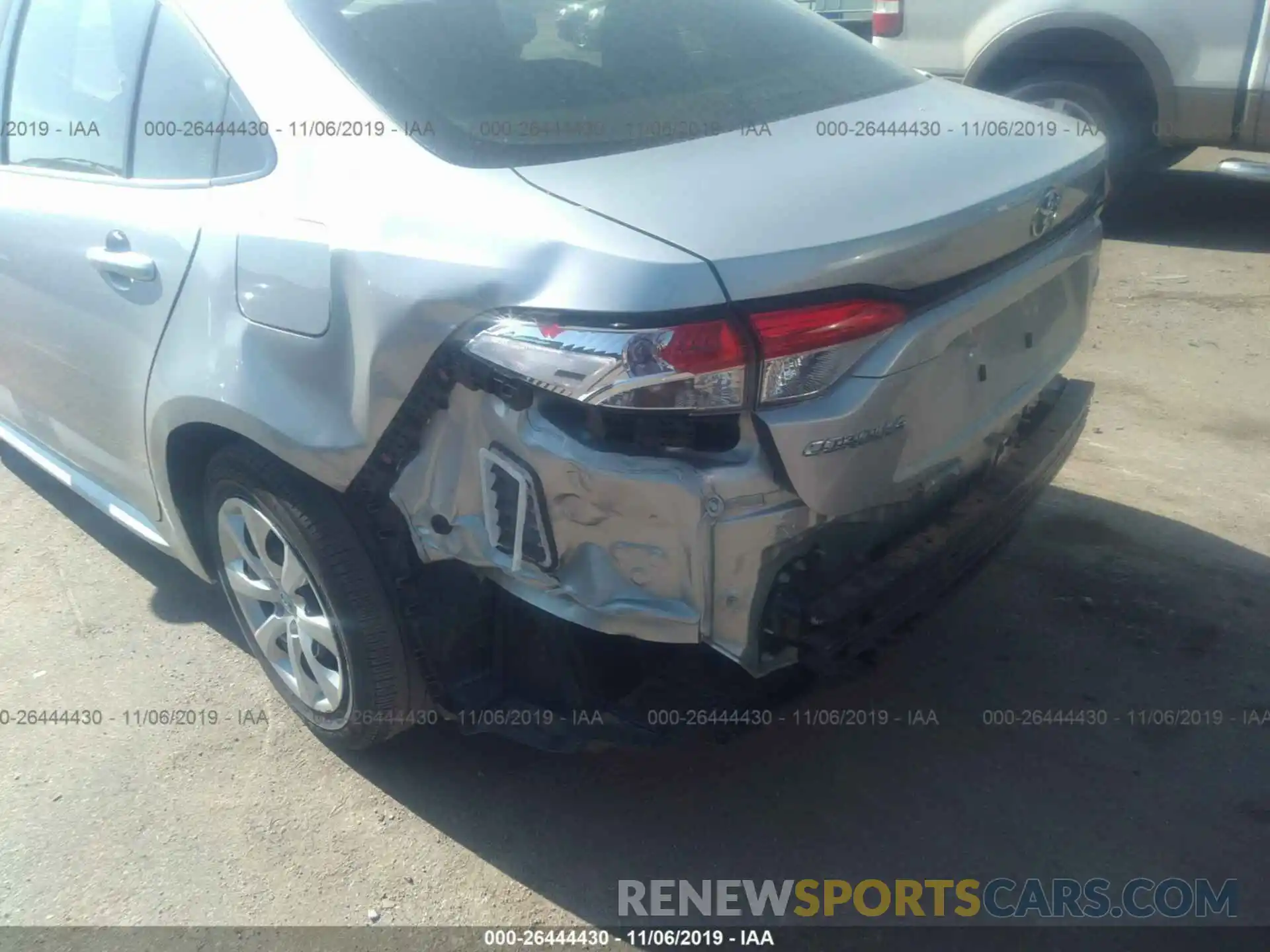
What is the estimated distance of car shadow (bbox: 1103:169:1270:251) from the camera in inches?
259

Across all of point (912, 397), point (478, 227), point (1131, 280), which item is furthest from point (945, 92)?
point (1131, 280)

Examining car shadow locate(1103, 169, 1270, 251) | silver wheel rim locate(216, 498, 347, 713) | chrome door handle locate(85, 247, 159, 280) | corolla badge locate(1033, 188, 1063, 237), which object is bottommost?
car shadow locate(1103, 169, 1270, 251)

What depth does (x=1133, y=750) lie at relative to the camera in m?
2.64

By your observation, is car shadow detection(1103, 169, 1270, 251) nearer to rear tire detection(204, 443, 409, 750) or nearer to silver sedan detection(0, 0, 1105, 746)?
silver sedan detection(0, 0, 1105, 746)

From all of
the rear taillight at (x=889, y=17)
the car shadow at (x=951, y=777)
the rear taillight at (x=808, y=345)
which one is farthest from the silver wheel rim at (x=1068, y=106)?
the rear taillight at (x=808, y=345)

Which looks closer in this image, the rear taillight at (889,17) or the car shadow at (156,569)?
the car shadow at (156,569)

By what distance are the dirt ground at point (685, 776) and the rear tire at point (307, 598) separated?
239 mm

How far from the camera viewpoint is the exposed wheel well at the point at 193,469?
2.55 metres

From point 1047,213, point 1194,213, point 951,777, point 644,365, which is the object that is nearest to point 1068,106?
point 1194,213

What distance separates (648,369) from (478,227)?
0.41 metres

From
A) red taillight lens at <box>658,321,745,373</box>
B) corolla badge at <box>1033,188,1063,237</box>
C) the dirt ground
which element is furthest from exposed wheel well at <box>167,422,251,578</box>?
corolla badge at <box>1033,188,1063,237</box>

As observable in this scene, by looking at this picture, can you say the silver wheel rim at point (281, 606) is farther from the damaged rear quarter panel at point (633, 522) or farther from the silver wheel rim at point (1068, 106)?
the silver wheel rim at point (1068, 106)

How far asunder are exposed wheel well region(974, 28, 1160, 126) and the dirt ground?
3.48 meters

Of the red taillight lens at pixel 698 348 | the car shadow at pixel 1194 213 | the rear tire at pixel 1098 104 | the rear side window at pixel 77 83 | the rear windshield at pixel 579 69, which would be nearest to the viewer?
the red taillight lens at pixel 698 348
